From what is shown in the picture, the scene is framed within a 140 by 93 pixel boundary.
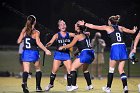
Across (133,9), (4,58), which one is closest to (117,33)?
(4,58)

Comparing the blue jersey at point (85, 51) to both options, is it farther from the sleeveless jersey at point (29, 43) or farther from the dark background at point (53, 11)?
the dark background at point (53, 11)

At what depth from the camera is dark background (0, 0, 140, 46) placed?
81.1 feet

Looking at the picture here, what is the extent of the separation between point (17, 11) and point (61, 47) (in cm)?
1451

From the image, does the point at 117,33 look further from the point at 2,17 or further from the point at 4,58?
the point at 2,17

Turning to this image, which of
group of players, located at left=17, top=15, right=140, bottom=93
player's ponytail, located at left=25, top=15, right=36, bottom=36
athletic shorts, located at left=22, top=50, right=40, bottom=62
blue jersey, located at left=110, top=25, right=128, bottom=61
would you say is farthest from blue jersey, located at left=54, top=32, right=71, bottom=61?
blue jersey, located at left=110, top=25, right=128, bottom=61

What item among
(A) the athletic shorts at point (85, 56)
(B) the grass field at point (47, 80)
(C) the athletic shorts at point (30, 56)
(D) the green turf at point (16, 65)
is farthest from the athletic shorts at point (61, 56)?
(D) the green turf at point (16, 65)

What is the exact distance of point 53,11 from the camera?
25781 mm

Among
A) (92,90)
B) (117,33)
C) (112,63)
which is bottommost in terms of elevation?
(92,90)

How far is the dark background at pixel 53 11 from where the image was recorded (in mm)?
24719

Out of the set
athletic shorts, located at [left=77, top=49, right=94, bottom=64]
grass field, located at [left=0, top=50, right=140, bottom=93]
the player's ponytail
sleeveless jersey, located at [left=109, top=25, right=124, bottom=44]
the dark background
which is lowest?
grass field, located at [left=0, top=50, right=140, bottom=93]

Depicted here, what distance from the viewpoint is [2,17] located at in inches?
1028

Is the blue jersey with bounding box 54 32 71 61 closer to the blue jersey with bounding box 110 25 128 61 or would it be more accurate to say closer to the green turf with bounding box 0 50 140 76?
the blue jersey with bounding box 110 25 128 61

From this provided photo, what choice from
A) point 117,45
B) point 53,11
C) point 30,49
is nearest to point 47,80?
point 30,49

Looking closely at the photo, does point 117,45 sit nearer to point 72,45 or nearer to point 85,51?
point 85,51
